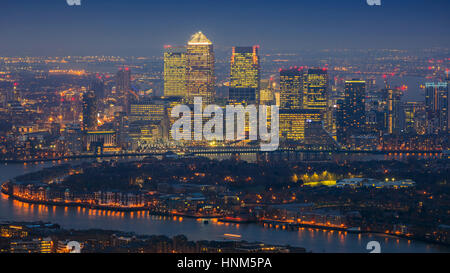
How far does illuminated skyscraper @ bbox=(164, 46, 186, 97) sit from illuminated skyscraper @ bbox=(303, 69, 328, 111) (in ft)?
12.1

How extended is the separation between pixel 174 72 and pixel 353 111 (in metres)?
5.92

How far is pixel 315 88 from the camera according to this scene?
2544 centimetres

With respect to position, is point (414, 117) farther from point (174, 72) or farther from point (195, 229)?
point (195, 229)

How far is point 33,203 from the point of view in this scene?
12273 millimetres

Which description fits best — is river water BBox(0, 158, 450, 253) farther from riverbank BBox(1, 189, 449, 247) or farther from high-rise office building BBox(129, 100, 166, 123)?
high-rise office building BBox(129, 100, 166, 123)

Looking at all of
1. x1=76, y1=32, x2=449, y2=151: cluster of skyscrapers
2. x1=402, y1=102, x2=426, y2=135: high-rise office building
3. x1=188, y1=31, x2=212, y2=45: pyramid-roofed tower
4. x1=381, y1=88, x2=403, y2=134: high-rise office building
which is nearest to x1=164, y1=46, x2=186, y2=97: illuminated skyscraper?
x1=76, y1=32, x2=449, y2=151: cluster of skyscrapers

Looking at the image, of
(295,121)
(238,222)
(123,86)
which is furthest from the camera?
(123,86)

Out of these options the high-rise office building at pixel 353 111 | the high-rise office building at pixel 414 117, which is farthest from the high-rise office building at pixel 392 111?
the high-rise office building at pixel 353 111

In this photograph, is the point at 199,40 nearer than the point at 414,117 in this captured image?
No

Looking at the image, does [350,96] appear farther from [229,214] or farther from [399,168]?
[229,214]

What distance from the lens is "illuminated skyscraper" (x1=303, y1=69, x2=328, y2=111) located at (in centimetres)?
2523

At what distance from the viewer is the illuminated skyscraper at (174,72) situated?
26781mm

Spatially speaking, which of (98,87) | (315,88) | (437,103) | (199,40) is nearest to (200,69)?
(199,40)
